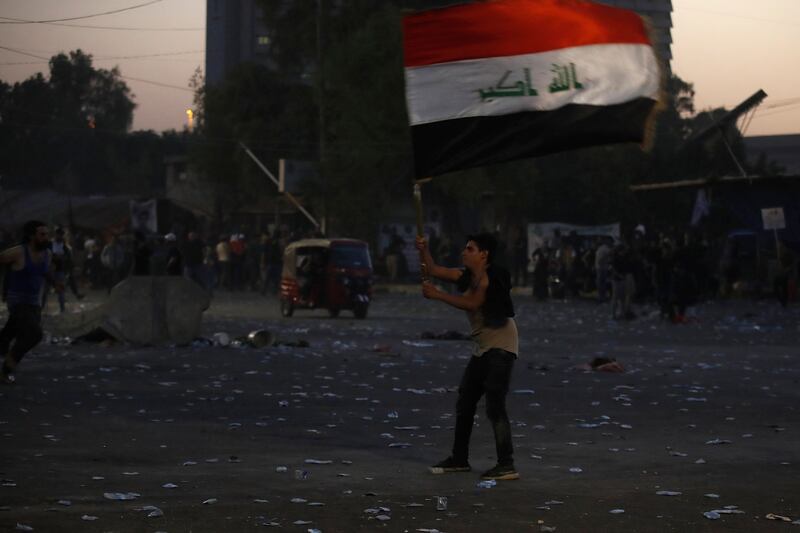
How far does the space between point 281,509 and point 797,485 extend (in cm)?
338

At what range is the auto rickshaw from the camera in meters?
32.5

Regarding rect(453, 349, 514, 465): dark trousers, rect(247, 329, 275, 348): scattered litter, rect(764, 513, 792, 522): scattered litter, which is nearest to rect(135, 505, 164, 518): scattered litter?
rect(453, 349, 514, 465): dark trousers

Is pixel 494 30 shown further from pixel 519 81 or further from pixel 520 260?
pixel 520 260

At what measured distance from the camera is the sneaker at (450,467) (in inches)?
381

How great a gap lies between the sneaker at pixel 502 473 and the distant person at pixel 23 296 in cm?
781

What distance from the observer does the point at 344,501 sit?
27.7 ft

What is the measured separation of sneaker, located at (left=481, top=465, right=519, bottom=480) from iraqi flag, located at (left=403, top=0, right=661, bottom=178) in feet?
6.83

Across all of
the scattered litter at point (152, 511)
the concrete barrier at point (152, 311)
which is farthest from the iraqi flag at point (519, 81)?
the concrete barrier at point (152, 311)

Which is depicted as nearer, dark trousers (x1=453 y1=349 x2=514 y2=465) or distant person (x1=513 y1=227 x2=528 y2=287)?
dark trousers (x1=453 y1=349 x2=514 y2=465)

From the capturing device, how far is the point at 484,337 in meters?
9.77

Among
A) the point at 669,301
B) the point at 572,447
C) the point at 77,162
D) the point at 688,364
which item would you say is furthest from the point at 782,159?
the point at 572,447

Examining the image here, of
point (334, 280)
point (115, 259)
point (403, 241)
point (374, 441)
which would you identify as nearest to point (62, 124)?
point (403, 241)

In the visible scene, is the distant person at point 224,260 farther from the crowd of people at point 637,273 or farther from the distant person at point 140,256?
the distant person at point 140,256

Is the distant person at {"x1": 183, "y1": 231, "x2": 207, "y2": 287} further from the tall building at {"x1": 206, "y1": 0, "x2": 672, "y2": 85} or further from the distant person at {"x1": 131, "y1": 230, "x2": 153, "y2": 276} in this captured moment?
the tall building at {"x1": 206, "y1": 0, "x2": 672, "y2": 85}
